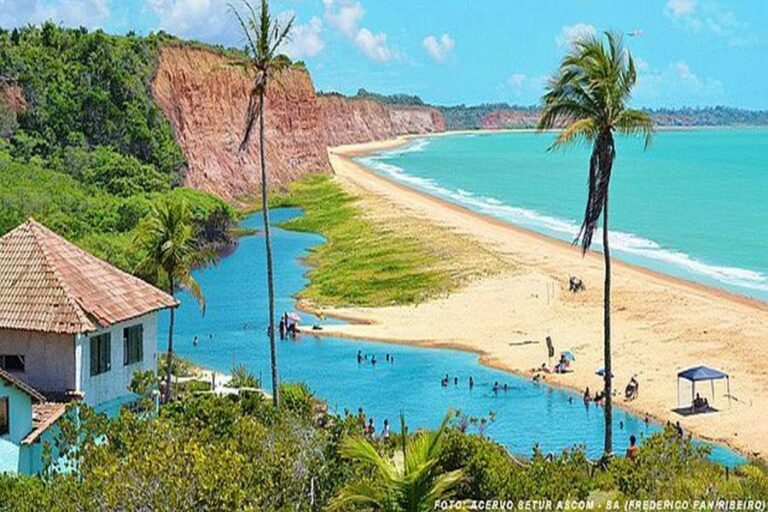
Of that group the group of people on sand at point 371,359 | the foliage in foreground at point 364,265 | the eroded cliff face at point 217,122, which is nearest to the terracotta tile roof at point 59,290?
the group of people on sand at point 371,359

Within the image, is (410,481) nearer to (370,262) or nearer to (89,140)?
(370,262)

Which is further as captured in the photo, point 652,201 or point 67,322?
point 652,201

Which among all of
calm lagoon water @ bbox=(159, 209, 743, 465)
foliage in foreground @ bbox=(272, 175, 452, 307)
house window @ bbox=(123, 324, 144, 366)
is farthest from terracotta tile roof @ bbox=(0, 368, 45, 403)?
foliage in foreground @ bbox=(272, 175, 452, 307)

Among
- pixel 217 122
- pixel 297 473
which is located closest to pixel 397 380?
pixel 297 473

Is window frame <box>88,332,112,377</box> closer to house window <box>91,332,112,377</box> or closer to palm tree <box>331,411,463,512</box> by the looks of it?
house window <box>91,332,112,377</box>

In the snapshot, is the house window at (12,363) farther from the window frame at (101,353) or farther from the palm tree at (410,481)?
the palm tree at (410,481)

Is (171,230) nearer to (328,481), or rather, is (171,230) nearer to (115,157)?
(328,481)
